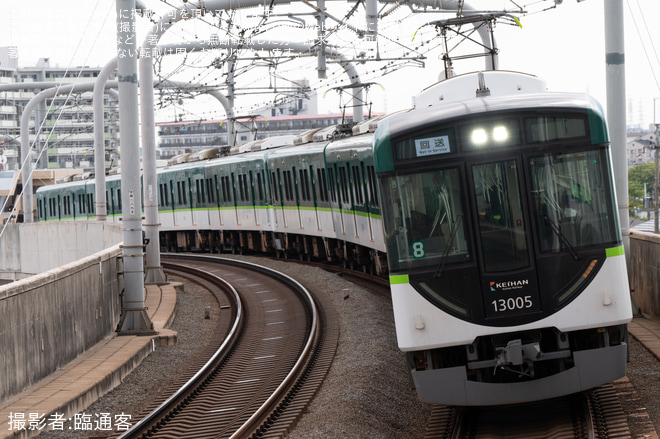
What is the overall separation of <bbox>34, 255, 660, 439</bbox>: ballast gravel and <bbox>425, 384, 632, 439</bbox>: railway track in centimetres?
18

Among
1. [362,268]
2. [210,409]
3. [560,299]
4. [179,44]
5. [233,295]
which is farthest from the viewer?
[179,44]

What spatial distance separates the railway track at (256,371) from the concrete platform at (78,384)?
0.80 meters

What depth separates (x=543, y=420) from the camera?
335 inches

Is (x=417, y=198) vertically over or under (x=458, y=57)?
under

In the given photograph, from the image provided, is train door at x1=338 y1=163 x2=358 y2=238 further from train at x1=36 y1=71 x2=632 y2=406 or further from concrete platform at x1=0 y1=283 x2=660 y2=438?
train at x1=36 y1=71 x2=632 y2=406

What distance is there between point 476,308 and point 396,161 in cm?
143

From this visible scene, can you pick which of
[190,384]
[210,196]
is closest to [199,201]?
[210,196]

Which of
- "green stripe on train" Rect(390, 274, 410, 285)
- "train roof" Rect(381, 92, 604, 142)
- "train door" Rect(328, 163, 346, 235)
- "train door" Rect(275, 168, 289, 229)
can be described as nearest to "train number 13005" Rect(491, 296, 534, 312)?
"green stripe on train" Rect(390, 274, 410, 285)

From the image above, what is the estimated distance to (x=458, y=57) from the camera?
39.8ft

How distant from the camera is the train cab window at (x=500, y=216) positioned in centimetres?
812

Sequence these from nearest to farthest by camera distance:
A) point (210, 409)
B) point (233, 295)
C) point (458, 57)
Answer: point (210, 409) < point (458, 57) < point (233, 295)

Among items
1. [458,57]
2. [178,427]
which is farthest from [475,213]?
[458,57]

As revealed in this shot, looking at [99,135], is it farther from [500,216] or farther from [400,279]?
[500,216]

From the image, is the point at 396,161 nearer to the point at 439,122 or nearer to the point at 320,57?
the point at 439,122
